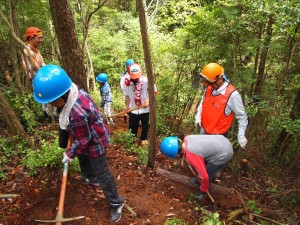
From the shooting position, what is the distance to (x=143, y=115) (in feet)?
19.5

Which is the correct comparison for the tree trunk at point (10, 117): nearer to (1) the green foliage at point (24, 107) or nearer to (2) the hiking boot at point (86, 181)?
(1) the green foliage at point (24, 107)

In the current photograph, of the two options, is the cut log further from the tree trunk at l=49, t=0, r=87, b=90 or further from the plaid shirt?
the tree trunk at l=49, t=0, r=87, b=90

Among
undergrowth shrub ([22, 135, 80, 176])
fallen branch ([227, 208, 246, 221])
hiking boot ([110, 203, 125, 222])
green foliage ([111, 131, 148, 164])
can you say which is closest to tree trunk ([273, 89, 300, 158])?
fallen branch ([227, 208, 246, 221])

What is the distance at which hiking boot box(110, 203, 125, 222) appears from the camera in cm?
361

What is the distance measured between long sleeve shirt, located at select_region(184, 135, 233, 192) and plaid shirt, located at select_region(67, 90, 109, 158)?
1.56 meters

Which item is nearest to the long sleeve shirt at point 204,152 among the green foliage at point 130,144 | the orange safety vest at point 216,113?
the orange safety vest at point 216,113

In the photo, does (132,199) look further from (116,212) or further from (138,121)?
(138,121)

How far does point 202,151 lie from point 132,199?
4.69 feet

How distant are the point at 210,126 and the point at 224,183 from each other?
145 cm

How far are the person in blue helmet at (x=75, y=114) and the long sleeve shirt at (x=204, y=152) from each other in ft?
4.80

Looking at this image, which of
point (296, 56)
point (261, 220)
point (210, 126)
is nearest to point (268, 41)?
point (296, 56)


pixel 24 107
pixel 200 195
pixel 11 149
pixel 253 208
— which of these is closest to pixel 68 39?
pixel 24 107

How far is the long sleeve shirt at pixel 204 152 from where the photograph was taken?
414cm

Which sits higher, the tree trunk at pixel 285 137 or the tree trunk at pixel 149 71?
the tree trunk at pixel 149 71
